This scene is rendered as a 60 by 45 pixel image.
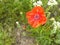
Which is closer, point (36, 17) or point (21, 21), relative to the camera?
point (36, 17)

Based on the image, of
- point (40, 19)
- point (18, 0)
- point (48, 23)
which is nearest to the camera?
point (40, 19)

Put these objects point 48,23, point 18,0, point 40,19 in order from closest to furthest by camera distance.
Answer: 1. point 40,19
2. point 48,23
3. point 18,0

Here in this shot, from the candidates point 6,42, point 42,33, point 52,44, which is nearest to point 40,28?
point 42,33

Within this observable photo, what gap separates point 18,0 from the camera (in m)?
2.57

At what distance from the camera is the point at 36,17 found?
2.26m

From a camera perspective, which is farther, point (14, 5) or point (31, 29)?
point (14, 5)

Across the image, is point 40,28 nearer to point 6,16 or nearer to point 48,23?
point 48,23

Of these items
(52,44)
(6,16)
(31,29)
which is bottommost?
(52,44)

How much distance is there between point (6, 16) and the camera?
2.54 meters

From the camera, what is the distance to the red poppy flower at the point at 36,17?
2225mm

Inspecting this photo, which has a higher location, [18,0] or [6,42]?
[18,0]

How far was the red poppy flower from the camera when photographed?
7.30 ft

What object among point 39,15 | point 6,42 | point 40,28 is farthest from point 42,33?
point 6,42

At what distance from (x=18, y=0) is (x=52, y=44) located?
0.65m
